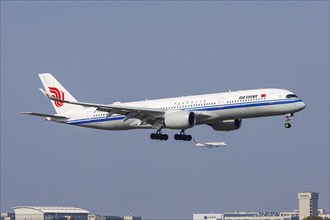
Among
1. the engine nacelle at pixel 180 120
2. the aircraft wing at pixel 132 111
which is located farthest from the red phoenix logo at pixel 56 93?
the engine nacelle at pixel 180 120

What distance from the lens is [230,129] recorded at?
4284 inches

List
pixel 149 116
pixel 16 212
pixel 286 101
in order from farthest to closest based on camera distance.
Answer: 1. pixel 16 212
2. pixel 149 116
3. pixel 286 101

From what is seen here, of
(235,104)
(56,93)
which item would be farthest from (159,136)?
(56,93)

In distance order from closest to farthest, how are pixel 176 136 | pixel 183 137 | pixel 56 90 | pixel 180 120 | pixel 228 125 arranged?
pixel 180 120 → pixel 183 137 → pixel 176 136 → pixel 228 125 → pixel 56 90

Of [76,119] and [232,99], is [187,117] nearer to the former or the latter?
[232,99]

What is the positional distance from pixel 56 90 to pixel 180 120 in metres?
23.1

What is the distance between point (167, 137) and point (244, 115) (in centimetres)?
1134

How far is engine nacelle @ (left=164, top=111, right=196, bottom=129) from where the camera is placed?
3989 inches

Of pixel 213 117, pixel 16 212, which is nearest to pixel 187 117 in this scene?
pixel 213 117

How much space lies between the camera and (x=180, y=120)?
102 m

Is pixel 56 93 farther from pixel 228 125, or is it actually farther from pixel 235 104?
pixel 235 104

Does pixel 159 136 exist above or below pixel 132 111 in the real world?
below

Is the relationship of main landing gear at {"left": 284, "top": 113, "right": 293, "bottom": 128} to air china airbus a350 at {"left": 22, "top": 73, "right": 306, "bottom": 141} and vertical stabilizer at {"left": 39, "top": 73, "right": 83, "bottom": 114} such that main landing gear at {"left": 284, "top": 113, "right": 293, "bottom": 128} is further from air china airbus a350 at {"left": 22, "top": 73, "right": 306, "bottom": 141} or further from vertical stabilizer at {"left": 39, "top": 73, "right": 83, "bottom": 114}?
vertical stabilizer at {"left": 39, "top": 73, "right": 83, "bottom": 114}

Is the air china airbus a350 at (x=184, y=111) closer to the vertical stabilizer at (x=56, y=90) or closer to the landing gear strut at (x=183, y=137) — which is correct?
the landing gear strut at (x=183, y=137)
